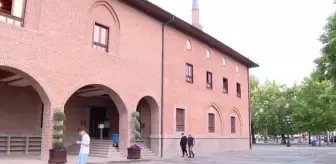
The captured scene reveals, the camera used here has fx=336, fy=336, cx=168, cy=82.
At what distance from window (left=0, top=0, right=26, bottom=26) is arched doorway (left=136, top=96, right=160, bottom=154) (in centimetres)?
832

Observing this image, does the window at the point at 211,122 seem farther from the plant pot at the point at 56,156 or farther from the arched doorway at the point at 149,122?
the plant pot at the point at 56,156

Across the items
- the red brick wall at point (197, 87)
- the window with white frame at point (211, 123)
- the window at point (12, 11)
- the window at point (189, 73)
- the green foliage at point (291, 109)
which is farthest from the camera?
the green foliage at point (291, 109)

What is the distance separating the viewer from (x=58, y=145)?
13.3 m

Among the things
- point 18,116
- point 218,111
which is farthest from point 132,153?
point 218,111

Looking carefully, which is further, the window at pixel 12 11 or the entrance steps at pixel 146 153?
the entrance steps at pixel 146 153

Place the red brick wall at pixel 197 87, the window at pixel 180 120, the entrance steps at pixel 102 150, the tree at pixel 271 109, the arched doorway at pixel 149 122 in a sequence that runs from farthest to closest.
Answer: the tree at pixel 271 109 < the window at pixel 180 120 < the red brick wall at pixel 197 87 < the arched doorway at pixel 149 122 < the entrance steps at pixel 102 150

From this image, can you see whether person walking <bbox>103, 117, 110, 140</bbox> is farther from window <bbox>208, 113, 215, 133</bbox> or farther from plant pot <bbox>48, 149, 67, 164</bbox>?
plant pot <bbox>48, 149, 67, 164</bbox>

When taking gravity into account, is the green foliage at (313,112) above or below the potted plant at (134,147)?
above

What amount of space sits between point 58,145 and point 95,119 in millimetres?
8430

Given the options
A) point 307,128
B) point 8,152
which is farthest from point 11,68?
point 307,128

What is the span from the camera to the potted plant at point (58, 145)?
1296 centimetres

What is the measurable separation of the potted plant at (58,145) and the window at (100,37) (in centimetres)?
421

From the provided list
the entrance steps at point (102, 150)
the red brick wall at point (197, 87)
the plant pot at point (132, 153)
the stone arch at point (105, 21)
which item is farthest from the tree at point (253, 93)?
the stone arch at point (105, 21)

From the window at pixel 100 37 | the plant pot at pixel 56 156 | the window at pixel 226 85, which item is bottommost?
the plant pot at pixel 56 156
